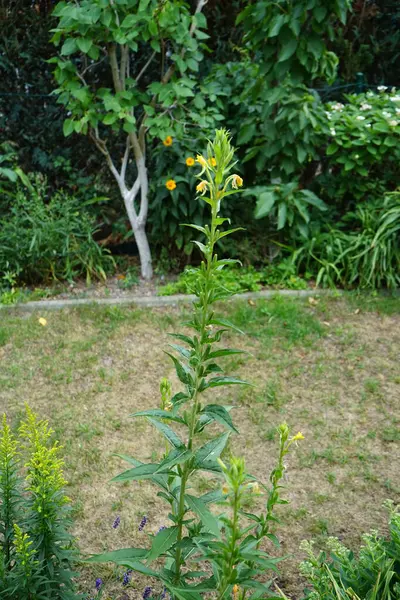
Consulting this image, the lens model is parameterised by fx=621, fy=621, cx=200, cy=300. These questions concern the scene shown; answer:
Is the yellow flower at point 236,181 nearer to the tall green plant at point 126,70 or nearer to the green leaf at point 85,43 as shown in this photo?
the tall green plant at point 126,70

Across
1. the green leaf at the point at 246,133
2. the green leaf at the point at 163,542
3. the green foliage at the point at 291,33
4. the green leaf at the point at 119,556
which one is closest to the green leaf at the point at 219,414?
the green leaf at the point at 163,542

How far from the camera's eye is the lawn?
9.27ft

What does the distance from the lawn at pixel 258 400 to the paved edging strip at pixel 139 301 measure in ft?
0.30

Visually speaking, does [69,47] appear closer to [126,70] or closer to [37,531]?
[126,70]

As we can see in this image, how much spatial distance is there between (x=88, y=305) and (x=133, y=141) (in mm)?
1388

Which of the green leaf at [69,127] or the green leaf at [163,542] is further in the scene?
the green leaf at [69,127]

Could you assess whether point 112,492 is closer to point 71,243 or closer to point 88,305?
point 88,305

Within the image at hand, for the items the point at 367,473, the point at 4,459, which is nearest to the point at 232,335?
the point at 367,473

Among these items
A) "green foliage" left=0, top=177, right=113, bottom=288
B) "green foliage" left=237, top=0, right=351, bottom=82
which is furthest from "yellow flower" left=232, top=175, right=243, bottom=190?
"green foliage" left=0, top=177, right=113, bottom=288

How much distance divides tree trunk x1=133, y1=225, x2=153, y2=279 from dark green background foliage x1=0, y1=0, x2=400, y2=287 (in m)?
0.14

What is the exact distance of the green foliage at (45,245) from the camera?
4895 mm

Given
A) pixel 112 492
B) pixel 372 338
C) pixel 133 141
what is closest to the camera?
pixel 112 492

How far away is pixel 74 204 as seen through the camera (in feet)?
18.3

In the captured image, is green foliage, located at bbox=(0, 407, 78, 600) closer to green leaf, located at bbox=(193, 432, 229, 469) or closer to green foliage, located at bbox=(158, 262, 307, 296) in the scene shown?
green leaf, located at bbox=(193, 432, 229, 469)
